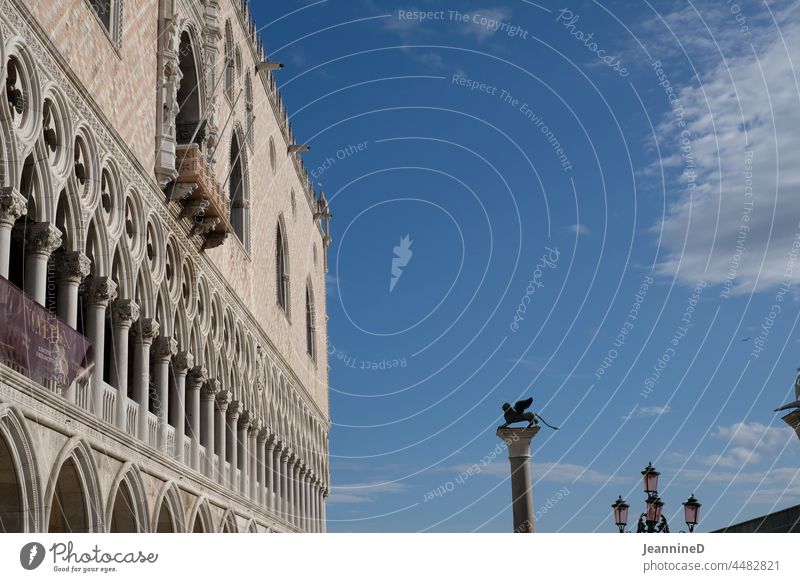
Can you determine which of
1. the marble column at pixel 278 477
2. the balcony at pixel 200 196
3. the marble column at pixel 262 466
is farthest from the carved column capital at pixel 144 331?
the marble column at pixel 278 477

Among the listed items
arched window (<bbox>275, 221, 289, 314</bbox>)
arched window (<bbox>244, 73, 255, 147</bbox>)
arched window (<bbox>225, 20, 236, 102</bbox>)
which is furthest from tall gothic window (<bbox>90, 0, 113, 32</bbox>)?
arched window (<bbox>275, 221, 289, 314</bbox>)

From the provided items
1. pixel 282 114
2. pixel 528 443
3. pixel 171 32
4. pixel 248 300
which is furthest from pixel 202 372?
pixel 282 114

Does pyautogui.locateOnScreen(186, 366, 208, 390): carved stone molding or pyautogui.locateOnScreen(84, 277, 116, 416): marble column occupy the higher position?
pyautogui.locateOnScreen(186, 366, 208, 390): carved stone molding

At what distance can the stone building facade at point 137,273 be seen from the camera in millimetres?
13695

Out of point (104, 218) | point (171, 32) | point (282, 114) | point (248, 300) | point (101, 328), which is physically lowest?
point (101, 328)

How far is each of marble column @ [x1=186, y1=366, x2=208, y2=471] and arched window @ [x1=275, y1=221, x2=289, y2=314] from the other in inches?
439

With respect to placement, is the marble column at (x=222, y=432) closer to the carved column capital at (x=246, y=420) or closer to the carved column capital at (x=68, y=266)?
the carved column capital at (x=246, y=420)

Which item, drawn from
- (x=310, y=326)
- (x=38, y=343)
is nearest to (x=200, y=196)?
(x=38, y=343)

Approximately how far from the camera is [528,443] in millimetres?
14227

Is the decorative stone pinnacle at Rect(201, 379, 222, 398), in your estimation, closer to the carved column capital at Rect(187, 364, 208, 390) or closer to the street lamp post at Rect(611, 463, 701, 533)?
the carved column capital at Rect(187, 364, 208, 390)

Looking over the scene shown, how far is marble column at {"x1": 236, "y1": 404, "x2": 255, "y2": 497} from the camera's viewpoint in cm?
2592

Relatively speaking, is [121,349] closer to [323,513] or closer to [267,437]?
[267,437]
